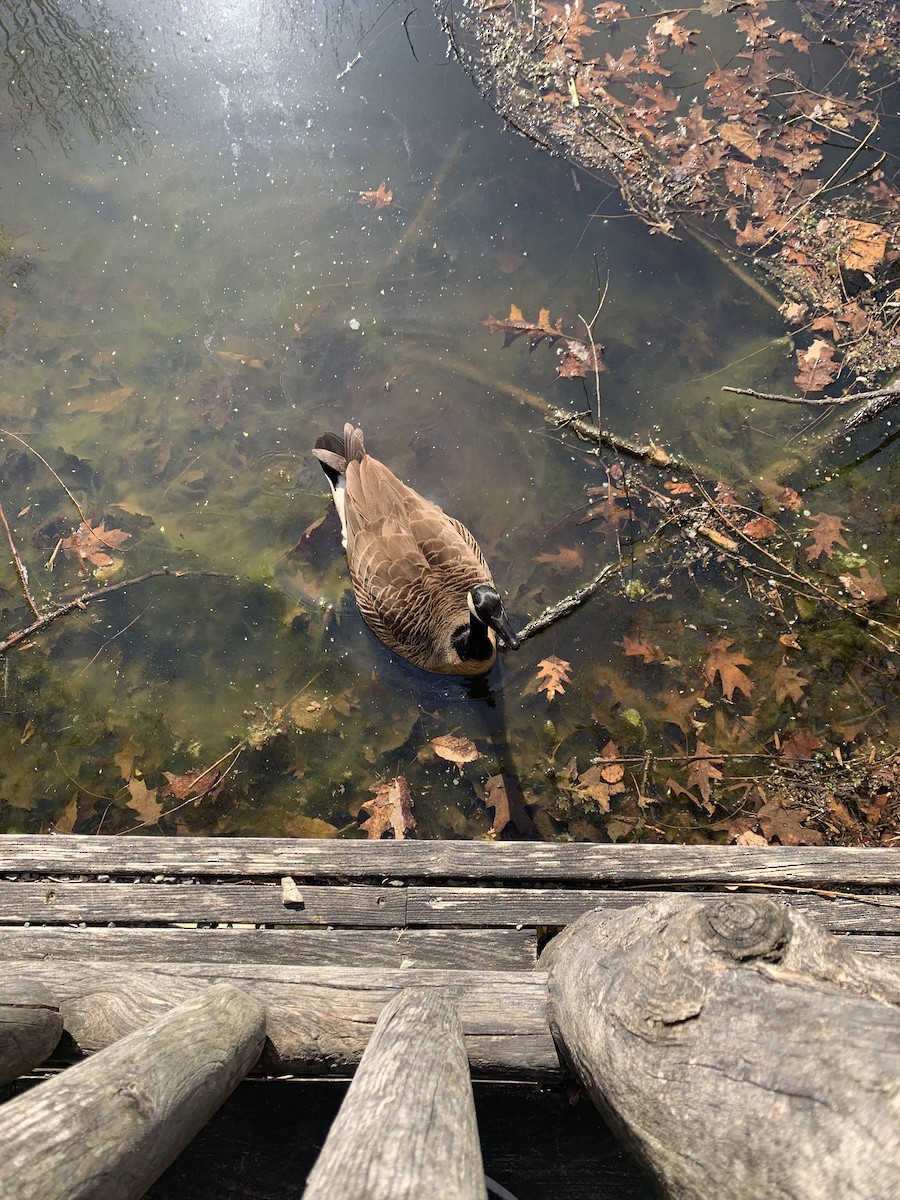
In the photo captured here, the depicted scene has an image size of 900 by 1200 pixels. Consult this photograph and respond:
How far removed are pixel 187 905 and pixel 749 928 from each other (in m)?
2.30

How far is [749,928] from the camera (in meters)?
1.19

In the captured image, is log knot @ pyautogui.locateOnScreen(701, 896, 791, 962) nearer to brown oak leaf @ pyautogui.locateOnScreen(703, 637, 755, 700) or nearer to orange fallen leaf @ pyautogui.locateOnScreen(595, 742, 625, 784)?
orange fallen leaf @ pyautogui.locateOnScreen(595, 742, 625, 784)

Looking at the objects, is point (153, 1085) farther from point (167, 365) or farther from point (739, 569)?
point (167, 365)

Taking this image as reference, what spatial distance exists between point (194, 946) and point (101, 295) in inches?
203

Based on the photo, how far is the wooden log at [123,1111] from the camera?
97 centimetres

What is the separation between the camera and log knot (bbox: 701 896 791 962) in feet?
3.81

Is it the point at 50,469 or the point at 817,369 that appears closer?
the point at 817,369

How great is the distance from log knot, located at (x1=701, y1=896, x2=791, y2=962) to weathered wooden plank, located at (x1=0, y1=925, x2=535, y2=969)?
5.29ft

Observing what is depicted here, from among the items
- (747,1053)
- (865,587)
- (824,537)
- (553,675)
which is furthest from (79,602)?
(865,587)

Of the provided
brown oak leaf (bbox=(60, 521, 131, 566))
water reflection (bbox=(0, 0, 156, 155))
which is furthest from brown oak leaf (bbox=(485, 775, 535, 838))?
water reflection (bbox=(0, 0, 156, 155))

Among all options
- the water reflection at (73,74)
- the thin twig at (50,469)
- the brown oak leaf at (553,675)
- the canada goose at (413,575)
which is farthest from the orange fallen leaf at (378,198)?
the brown oak leaf at (553,675)

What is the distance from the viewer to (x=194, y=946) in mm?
2631

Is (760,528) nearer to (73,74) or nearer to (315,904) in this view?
(315,904)

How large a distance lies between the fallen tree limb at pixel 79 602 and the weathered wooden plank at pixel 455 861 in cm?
234
